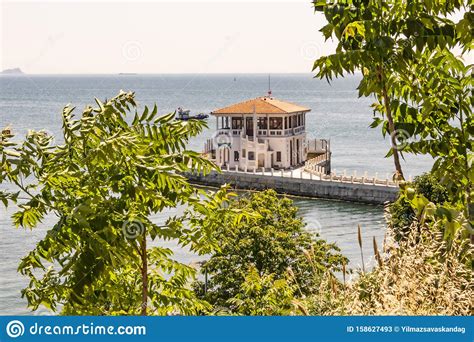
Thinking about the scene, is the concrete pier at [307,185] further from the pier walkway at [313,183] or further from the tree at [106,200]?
the tree at [106,200]

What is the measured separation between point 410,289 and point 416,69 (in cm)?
143

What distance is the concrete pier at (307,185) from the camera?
64062 mm

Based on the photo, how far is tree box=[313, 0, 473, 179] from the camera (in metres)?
4.77

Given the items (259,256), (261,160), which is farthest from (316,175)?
(259,256)

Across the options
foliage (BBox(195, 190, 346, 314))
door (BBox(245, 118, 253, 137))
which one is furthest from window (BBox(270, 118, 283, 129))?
foliage (BBox(195, 190, 346, 314))

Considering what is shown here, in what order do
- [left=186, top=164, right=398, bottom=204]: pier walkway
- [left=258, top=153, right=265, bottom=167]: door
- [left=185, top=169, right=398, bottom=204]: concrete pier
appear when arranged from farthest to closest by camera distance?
1. [left=258, top=153, right=265, bottom=167]: door
2. [left=186, top=164, right=398, bottom=204]: pier walkway
3. [left=185, top=169, right=398, bottom=204]: concrete pier

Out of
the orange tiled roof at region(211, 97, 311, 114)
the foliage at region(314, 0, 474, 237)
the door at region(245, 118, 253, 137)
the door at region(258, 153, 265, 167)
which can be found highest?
the foliage at region(314, 0, 474, 237)

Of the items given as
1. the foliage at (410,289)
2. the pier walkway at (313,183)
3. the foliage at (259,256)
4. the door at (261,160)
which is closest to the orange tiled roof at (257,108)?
the door at (261,160)

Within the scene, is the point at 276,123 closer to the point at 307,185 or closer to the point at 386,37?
the point at 307,185

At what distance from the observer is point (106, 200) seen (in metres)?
5.55

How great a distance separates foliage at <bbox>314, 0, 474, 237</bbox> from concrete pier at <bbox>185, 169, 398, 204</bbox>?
2227 inches

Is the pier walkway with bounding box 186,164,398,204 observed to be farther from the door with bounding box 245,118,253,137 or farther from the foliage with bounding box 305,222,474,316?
the foliage with bounding box 305,222,474,316

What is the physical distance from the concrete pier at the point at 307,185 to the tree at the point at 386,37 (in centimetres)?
5688

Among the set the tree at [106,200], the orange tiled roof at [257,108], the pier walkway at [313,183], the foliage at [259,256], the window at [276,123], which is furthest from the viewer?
the window at [276,123]
